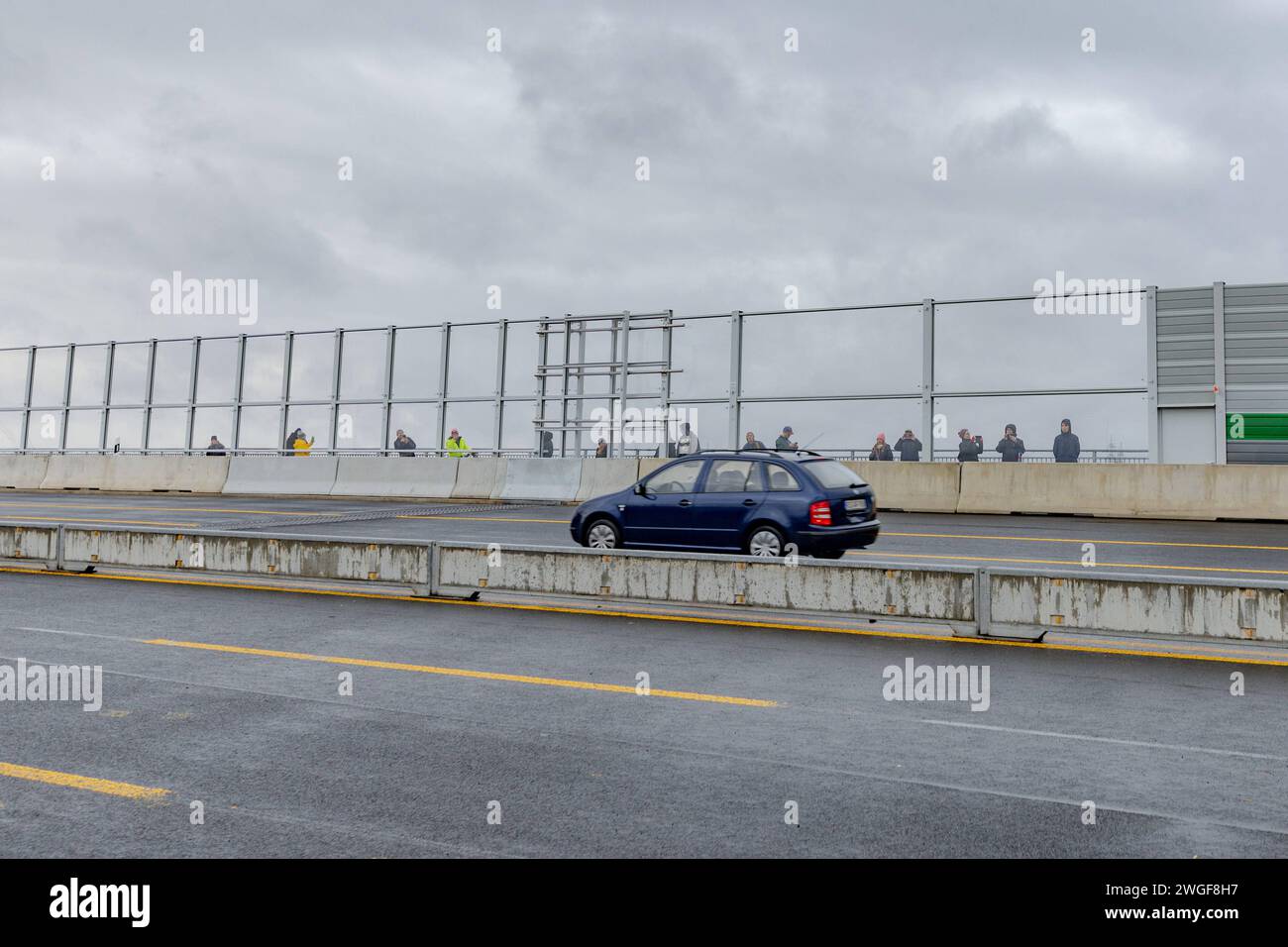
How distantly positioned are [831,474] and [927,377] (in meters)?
9.95

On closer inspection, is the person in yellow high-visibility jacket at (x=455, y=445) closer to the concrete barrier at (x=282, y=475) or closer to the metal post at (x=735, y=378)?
the concrete barrier at (x=282, y=475)

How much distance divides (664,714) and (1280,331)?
19.8 m

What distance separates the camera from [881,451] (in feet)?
78.7

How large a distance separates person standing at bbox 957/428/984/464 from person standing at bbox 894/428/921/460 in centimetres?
87

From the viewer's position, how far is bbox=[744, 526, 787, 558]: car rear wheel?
13844 mm

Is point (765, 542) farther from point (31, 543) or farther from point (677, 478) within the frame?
point (31, 543)

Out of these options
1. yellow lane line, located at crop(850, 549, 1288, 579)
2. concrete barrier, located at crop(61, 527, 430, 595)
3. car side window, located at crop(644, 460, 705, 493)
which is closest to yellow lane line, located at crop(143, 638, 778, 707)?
concrete barrier, located at crop(61, 527, 430, 595)

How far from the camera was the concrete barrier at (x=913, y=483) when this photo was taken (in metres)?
23.4

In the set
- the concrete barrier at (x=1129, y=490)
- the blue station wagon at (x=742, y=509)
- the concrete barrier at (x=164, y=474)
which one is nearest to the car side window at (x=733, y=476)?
the blue station wagon at (x=742, y=509)

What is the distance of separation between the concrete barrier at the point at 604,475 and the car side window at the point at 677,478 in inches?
421

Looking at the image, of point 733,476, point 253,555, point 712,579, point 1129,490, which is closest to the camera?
point 712,579

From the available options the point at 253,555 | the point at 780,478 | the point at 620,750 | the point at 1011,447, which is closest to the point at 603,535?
the point at 780,478

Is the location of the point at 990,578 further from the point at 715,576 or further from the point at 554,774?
the point at 554,774
